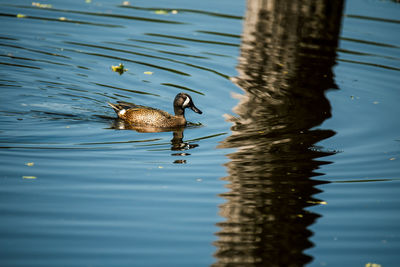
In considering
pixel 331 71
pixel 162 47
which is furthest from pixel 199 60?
pixel 331 71

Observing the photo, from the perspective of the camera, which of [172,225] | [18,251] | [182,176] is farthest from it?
[182,176]

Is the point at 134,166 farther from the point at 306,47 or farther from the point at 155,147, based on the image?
the point at 306,47

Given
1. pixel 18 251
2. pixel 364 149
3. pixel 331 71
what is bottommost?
pixel 18 251

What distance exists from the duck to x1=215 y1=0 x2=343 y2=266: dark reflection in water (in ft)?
3.50

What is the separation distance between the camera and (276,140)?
33.7 feet

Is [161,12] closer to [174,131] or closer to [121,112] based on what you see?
[121,112]

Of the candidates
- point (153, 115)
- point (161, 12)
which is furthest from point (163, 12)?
point (153, 115)

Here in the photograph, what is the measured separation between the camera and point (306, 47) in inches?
707

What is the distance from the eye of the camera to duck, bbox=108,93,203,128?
11.1m

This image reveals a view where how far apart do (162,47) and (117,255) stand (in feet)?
36.4

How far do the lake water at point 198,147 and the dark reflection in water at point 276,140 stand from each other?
3 centimetres

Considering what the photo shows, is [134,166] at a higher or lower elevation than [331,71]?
lower

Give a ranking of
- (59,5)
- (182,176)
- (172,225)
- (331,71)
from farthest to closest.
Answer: (59,5), (331,71), (182,176), (172,225)

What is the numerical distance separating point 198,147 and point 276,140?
1.45 meters
